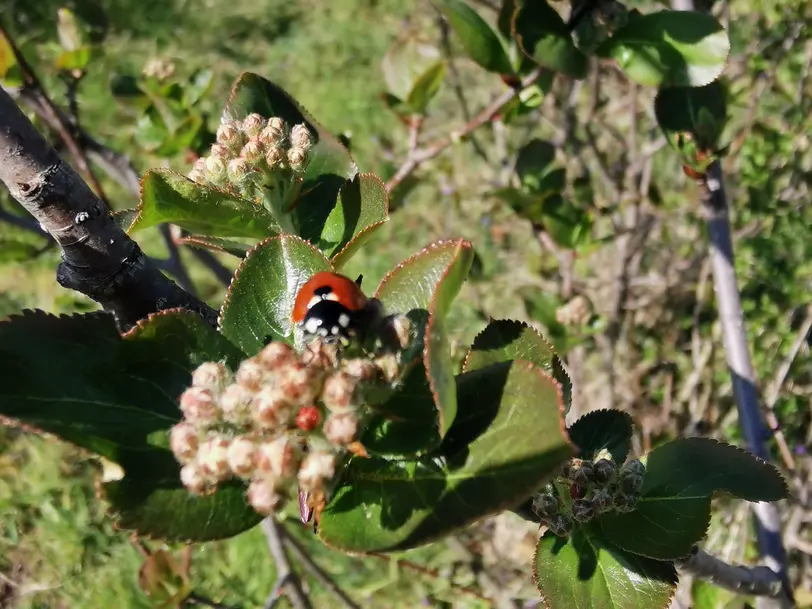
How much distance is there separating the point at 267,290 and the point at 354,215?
180mm

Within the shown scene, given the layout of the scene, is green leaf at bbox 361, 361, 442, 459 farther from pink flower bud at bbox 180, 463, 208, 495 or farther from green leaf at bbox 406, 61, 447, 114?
green leaf at bbox 406, 61, 447, 114

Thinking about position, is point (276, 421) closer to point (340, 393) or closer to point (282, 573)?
point (340, 393)

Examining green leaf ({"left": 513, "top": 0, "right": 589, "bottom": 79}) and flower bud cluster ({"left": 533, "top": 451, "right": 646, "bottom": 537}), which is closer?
flower bud cluster ({"left": 533, "top": 451, "right": 646, "bottom": 537})

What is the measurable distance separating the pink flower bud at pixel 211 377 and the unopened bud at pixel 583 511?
1.46 feet

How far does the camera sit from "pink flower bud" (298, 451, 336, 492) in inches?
25.5

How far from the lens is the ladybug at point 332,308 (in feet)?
2.38

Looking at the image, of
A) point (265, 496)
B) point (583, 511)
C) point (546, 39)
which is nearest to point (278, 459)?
point (265, 496)

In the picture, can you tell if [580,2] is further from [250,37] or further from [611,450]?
[250,37]

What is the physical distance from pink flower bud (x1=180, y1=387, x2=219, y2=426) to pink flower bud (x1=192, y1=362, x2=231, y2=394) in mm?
Answer: 14

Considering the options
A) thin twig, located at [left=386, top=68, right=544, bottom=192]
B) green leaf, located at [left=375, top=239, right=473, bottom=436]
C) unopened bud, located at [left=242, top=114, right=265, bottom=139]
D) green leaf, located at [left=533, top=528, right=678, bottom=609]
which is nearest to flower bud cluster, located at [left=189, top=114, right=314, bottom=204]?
unopened bud, located at [left=242, top=114, right=265, bottom=139]

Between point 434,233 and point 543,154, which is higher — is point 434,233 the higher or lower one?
the lower one

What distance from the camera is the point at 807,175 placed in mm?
2555

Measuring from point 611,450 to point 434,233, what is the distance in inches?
110

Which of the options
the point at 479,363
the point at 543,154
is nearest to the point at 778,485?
the point at 479,363
